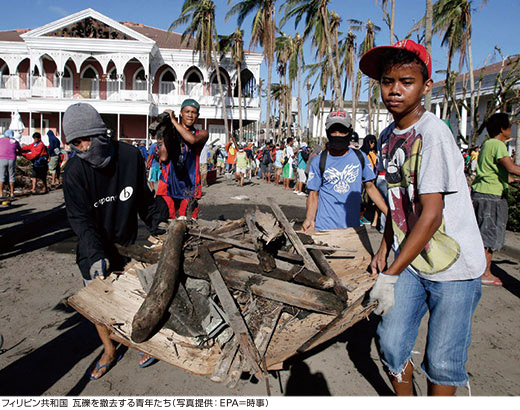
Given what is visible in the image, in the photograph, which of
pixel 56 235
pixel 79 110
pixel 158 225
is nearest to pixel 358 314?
pixel 158 225

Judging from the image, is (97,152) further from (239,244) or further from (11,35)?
(11,35)

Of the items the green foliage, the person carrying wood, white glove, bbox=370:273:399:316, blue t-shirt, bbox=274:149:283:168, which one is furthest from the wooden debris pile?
blue t-shirt, bbox=274:149:283:168

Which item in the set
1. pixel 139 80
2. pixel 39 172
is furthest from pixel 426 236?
pixel 139 80

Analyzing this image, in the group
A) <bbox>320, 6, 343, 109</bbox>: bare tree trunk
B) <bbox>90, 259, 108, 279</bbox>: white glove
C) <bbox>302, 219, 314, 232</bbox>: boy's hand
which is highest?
<bbox>320, 6, 343, 109</bbox>: bare tree trunk

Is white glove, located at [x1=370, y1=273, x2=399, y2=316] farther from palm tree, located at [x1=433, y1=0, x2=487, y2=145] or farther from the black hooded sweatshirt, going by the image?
palm tree, located at [x1=433, y1=0, x2=487, y2=145]

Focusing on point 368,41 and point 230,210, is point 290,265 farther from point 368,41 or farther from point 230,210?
point 368,41

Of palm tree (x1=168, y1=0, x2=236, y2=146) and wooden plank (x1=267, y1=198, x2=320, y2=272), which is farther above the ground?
palm tree (x1=168, y1=0, x2=236, y2=146)

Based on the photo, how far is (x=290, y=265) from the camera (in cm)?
281

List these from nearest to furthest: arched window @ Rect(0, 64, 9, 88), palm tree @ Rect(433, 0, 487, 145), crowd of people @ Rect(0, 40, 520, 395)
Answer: crowd of people @ Rect(0, 40, 520, 395) → palm tree @ Rect(433, 0, 487, 145) → arched window @ Rect(0, 64, 9, 88)

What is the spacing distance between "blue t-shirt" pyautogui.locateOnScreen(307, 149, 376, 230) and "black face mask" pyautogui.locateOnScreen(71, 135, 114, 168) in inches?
82.1

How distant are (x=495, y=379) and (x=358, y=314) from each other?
1.72 meters

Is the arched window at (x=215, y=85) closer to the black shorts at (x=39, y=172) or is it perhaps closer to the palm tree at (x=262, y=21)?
the palm tree at (x=262, y=21)

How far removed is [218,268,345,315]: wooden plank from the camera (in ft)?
8.16

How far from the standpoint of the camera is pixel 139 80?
103 feet
